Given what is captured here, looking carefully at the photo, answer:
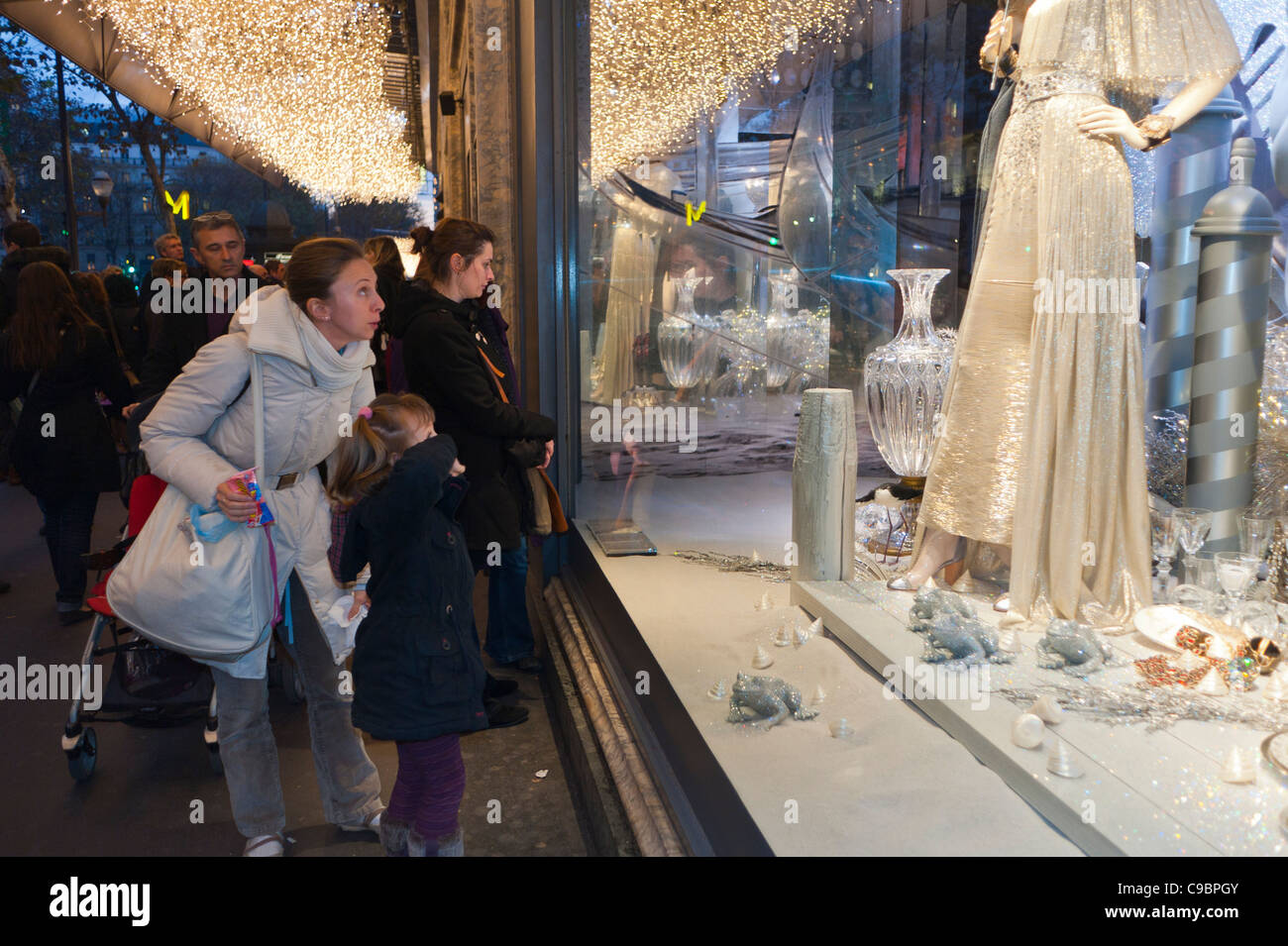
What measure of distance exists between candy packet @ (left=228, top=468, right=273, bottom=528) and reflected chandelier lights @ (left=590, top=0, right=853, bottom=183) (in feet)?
8.80

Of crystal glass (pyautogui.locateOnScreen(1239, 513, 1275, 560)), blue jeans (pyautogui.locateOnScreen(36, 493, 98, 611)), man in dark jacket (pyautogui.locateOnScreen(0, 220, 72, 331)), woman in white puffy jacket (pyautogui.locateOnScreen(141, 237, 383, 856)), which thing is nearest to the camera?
woman in white puffy jacket (pyautogui.locateOnScreen(141, 237, 383, 856))

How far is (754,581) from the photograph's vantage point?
3.93 meters

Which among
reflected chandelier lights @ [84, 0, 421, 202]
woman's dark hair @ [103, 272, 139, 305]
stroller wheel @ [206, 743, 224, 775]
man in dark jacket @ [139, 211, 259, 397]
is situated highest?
reflected chandelier lights @ [84, 0, 421, 202]

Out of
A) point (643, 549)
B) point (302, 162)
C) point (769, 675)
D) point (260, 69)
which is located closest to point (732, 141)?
point (643, 549)

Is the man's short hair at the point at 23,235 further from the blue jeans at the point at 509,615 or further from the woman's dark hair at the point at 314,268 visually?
the woman's dark hair at the point at 314,268

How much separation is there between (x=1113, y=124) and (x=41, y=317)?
15.0 ft

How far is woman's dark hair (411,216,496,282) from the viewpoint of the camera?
3.76m

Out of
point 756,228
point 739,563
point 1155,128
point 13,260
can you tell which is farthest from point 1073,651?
point 13,260

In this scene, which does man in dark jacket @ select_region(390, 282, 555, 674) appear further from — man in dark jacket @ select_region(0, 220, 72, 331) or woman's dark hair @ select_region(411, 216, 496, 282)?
man in dark jacket @ select_region(0, 220, 72, 331)

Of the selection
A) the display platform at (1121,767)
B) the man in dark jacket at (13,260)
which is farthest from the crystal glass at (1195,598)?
the man in dark jacket at (13,260)

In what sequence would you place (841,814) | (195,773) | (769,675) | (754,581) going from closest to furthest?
(841,814) → (769,675) → (195,773) → (754,581)

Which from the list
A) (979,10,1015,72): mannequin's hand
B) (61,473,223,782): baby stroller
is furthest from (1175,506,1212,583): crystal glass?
(61,473,223,782): baby stroller
